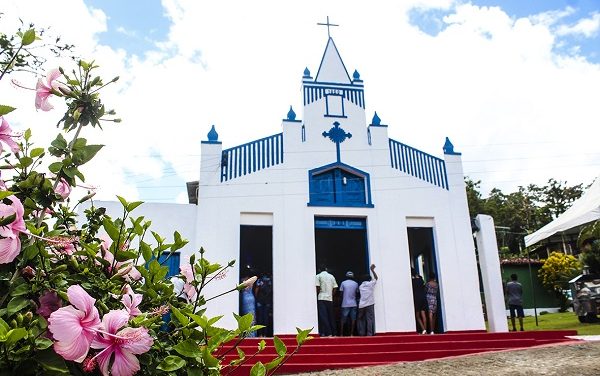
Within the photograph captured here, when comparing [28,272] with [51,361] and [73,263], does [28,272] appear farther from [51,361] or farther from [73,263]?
[51,361]

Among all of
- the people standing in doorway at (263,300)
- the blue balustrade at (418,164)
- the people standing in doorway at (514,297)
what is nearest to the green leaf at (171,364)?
the people standing in doorway at (263,300)

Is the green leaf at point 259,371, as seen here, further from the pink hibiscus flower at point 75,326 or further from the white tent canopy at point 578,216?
the white tent canopy at point 578,216

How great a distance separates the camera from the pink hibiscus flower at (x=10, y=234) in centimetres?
107

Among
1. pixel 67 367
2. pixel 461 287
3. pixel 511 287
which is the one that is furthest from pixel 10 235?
pixel 511 287

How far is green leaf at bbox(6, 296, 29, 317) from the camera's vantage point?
41.2 inches

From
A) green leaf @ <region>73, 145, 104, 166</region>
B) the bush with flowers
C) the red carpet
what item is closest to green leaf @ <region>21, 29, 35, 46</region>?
the bush with flowers

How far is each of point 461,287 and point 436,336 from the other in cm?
214

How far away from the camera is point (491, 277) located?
440 inches

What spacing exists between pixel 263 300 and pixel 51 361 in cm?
972

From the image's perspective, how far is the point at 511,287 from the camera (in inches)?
478

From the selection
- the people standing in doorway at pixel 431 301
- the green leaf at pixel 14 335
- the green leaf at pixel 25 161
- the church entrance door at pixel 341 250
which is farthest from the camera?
the church entrance door at pixel 341 250

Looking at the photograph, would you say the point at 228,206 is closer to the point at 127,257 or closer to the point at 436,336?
the point at 436,336

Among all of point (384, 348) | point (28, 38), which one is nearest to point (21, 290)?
point (28, 38)

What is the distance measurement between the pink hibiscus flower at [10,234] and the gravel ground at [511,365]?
6408 mm
